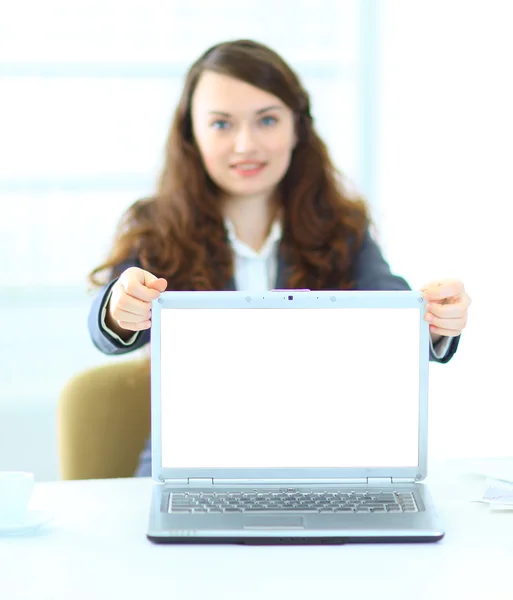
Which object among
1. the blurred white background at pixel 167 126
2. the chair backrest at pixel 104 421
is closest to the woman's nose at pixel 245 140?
the chair backrest at pixel 104 421

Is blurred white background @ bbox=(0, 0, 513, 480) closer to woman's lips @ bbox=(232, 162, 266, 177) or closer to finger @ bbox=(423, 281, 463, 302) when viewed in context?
woman's lips @ bbox=(232, 162, 266, 177)

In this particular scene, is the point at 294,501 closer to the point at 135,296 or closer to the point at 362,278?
the point at 135,296

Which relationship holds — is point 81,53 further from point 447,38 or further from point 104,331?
point 104,331

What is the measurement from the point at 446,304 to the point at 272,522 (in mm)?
386

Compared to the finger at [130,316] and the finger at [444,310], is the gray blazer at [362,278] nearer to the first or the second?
the finger at [130,316]

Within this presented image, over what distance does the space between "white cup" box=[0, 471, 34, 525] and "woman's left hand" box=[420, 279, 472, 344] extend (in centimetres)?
52

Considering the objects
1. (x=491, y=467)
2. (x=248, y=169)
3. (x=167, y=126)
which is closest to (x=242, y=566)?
(x=491, y=467)

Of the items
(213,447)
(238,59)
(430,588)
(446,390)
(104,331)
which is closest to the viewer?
(430,588)

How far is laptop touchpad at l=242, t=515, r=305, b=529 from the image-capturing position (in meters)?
0.90

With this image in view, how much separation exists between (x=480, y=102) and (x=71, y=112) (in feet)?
4.00

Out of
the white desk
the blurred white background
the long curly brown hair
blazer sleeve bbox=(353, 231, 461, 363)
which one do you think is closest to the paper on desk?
the white desk

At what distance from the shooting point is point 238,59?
1599 mm

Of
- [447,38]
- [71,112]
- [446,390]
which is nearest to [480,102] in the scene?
[447,38]

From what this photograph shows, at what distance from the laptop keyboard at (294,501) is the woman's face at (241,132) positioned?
783 mm
